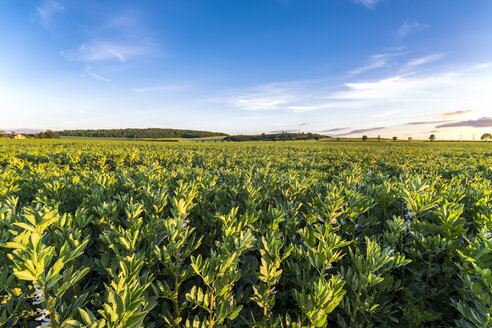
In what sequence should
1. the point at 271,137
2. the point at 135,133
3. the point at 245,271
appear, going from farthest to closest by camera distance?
the point at 135,133 → the point at 271,137 → the point at 245,271

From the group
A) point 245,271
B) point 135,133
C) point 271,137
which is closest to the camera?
point 245,271

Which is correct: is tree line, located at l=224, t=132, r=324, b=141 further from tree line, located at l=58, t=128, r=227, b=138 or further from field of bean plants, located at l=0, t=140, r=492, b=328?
field of bean plants, located at l=0, t=140, r=492, b=328

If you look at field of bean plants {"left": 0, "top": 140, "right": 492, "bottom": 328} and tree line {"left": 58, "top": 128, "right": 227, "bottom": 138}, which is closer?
field of bean plants {"left": 0, "top": 140, "right": 492, "bottom": 328}

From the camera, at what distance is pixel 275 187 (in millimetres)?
3770

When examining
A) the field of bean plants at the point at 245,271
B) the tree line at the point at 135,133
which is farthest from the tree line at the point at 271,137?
the field of bean plants at the point at 245,271

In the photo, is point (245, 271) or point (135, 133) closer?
point (245, 271)

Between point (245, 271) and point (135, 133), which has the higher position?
point (135, 133)

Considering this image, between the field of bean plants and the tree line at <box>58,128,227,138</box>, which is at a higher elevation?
the tree line at <box>58,128,227,138</box>

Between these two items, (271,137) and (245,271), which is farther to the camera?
(271,137)

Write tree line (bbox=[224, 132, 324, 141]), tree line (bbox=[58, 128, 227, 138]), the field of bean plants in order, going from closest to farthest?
the field of bean plants
tree line (bbox=[224, 132, 324, 141])
tree line (bbox=[58, 128, 227, 138])

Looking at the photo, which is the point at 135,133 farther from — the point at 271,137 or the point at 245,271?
the point at 245,271

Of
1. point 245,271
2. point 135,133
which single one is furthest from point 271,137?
point 245,271

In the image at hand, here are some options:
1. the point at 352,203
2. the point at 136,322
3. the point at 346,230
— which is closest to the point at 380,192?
the point at 352,203

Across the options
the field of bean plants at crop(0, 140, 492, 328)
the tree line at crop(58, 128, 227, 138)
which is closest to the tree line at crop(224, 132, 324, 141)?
the tree line at crop(58, 128, 227, 138)
